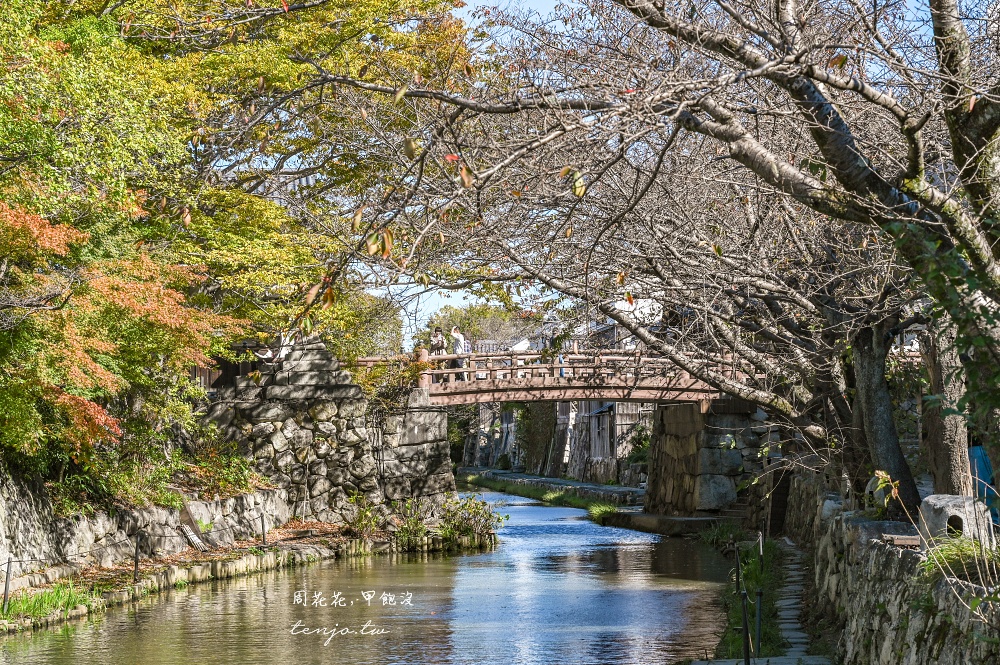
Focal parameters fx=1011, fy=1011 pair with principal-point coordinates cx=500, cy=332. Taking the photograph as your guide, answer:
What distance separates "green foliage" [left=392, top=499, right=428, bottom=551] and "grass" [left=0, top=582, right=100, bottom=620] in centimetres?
978

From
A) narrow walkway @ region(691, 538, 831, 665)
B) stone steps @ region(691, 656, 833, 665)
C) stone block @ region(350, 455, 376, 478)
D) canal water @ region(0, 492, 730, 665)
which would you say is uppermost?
stone block @ region(350, 455, 376, 478)

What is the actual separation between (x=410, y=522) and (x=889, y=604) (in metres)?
17.2

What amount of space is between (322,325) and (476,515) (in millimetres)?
5946

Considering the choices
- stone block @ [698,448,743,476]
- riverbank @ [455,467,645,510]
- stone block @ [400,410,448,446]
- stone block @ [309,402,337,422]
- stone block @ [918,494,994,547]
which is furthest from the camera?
riverbank @ [455,467,645,510]

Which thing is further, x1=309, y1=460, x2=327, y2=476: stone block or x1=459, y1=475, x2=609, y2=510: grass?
x1=459, y1=475, x2=609, y2=510: grass

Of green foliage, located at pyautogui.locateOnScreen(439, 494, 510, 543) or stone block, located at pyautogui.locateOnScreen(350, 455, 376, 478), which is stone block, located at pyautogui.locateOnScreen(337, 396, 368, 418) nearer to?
stone block, located at pyautogui.locateOnScreen(350, 455, 376, 478)

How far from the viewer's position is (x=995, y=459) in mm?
6117

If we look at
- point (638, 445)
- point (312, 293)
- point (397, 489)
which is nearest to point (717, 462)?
point (397, 489)

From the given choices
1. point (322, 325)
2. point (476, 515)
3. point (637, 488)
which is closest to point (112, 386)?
point (322, 325)

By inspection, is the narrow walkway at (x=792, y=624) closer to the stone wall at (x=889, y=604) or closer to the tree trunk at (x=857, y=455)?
the stone wall at (x=889, y=604)

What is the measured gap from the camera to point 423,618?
A: 42.8ft

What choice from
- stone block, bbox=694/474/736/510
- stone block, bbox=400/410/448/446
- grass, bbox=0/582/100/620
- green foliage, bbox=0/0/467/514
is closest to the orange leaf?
green foliage, bbox=0/0/467/514

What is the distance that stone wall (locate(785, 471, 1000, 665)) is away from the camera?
16.6ft

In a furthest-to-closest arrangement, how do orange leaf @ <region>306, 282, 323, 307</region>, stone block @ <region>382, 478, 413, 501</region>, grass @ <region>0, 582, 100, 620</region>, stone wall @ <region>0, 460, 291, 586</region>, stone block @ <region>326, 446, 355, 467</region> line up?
stone block @ <region>382, 478, 413, 501</region>
stone block @ <region>326, 446, 355, 467</region>
stone wall @ <region>0, 460, 291, 586</region>
grass @ <region>0, 582, 100, 620</region>
orange leaf @ <region>306, 282, 323, 307</region>
